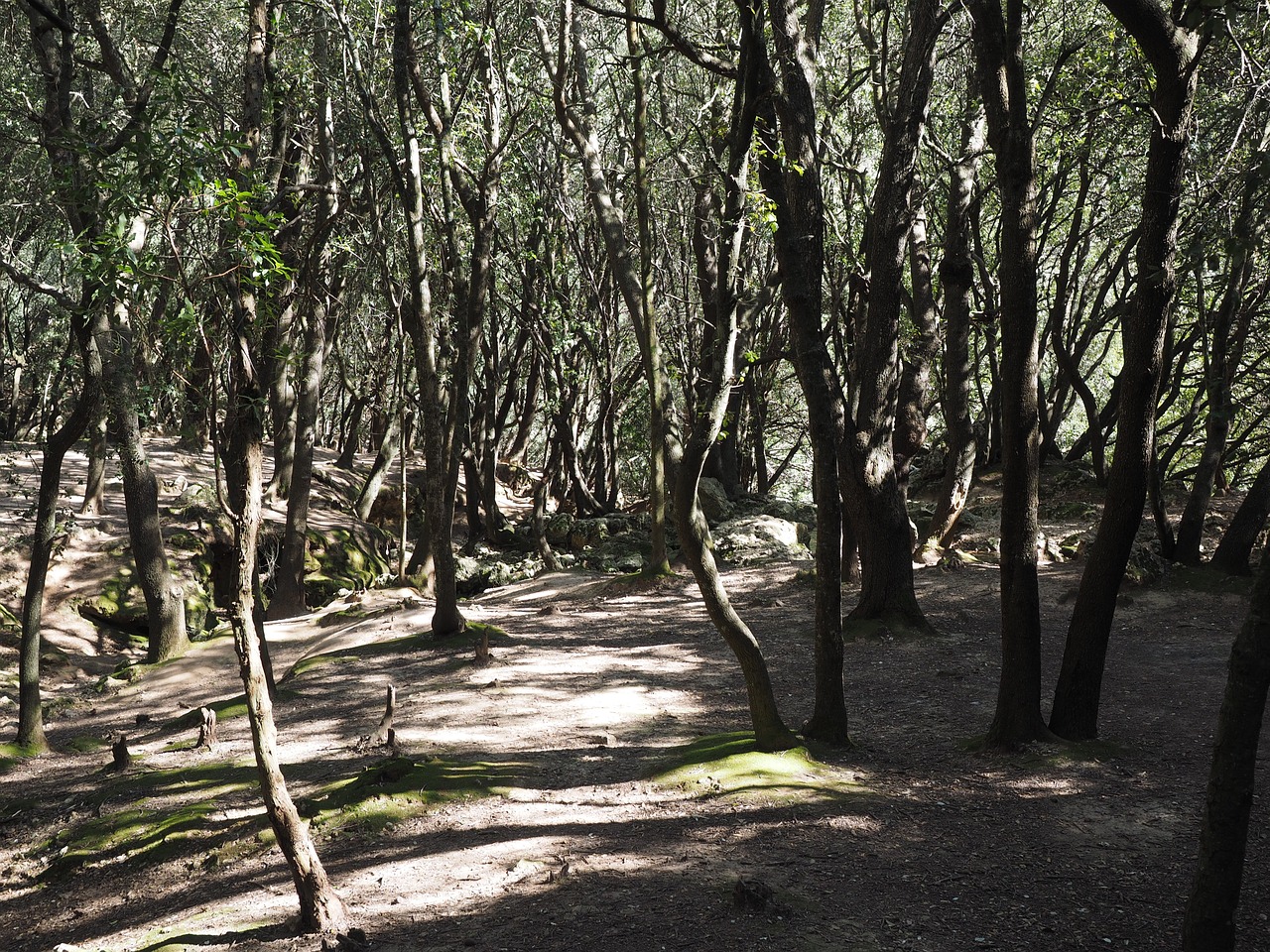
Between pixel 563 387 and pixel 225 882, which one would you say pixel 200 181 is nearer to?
pixel 225 882

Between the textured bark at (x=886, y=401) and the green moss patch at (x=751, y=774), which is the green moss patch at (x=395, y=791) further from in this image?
the textured bark at (x=886, y=401)

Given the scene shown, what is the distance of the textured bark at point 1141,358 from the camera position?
6.00 meters

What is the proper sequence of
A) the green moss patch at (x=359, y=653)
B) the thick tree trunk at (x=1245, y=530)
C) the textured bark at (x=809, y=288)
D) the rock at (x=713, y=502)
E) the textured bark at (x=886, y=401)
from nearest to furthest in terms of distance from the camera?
the textured bark at (x=809, y=288), the textured bark at (x=886, y=401), the green moss patch at (x=359, y=653), the thick tree trunk at (x=1245, y=530), the rock at (x=713, y=502)

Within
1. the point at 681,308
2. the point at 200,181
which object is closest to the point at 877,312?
the point at 200,181

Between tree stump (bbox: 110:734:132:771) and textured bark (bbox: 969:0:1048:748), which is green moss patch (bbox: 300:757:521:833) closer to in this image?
tree stump (bbox: 110:734:132:771)

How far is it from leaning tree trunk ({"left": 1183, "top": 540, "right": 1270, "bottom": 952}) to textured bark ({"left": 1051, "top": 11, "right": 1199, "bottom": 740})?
10.4 feet

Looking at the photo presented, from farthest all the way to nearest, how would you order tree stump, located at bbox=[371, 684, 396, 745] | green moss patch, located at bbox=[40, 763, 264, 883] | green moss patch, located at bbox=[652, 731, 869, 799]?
tree stump, located at bbox=[371, 684, 396, 745] < green moss patch, located at bbox=[40, 763, 264, 883] < green moss patch, located at bbox=[652, 731, 869, 799]

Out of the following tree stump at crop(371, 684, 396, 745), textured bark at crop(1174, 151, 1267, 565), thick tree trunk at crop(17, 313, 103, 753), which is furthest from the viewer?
textured bark at crop(1174, 151, 1267, 565)

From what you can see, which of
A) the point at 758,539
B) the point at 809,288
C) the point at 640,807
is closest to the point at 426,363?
the point at 809,288

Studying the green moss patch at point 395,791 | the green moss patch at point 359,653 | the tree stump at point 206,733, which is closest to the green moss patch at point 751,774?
the green moss patch at point 395,791

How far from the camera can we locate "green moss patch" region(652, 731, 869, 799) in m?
6.36

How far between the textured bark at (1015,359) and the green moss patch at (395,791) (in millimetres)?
3755

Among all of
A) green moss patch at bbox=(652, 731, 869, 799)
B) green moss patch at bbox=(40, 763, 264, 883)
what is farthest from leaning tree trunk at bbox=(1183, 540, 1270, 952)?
green moss patch at bbox=(40, 763, 264, 883)

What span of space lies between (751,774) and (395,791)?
8.15 ft
